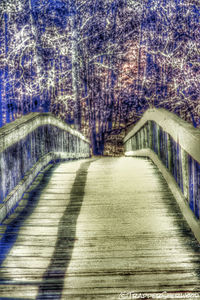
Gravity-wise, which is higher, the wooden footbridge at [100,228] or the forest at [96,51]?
the forest at [96,51]

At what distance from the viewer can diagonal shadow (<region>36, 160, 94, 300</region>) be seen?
2.83 meters

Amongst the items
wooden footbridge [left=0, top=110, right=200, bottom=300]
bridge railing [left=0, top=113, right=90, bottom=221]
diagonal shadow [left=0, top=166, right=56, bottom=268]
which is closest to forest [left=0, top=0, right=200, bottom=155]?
bridge railing [left=0, top=113, right=90, bottom=221]

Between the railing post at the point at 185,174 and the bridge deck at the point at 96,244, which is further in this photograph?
the railing post at the point at 185,174

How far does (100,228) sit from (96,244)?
0.38 m

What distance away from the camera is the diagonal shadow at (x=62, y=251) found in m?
2.83

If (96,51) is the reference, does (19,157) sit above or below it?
below

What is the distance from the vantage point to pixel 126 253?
3389 millimetres

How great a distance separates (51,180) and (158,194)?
1.83 metres

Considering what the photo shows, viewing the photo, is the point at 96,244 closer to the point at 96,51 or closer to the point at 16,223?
the point at 16,223

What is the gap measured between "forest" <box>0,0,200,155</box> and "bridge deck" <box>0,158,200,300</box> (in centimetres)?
1393

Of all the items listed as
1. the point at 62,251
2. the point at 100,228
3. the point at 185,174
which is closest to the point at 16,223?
the point at 62,251

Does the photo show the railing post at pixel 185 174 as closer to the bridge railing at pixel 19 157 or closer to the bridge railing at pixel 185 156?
the bridge railing at pixel 185 156

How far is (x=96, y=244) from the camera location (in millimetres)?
3586

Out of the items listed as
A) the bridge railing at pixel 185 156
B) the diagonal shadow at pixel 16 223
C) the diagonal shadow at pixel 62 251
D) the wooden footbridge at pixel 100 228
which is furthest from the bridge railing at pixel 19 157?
the bridge railing at pixel 185 156
